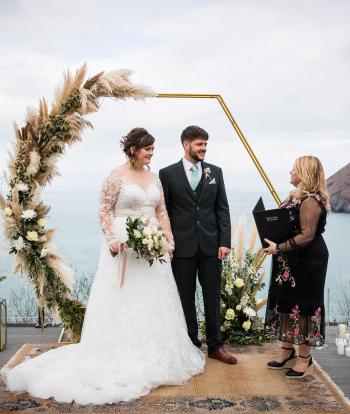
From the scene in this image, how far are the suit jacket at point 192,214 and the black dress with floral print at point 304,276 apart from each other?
57 centimetres

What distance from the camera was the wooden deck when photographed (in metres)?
4.89

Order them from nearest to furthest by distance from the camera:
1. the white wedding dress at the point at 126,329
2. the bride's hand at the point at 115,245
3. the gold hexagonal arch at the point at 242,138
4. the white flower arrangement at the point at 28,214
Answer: the white wedding dress at the point at 126,329, the bride's hand at the point at 115,245, the white flower arrangement at the point at 28,214, the gold hexagonal arch at the point at 242,138

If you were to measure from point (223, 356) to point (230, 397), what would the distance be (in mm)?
855

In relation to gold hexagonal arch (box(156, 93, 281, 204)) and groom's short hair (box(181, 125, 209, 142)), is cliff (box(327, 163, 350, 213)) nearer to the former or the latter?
gold hexagonal arch (box(156, 93, 281, 204))

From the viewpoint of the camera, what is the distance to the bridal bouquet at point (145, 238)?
14.5 feet

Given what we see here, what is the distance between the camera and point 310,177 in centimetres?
441

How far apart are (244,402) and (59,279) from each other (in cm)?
198

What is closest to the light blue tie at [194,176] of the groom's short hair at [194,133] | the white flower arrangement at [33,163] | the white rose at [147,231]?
the groom's short hair at [194,133]

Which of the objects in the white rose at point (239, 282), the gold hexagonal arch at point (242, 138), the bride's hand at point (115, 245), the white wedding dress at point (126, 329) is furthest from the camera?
the white rose at point (239, 282)

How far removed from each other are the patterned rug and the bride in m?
0.12

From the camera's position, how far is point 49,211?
536cm

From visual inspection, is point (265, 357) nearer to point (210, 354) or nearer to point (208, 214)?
point (210, 354)

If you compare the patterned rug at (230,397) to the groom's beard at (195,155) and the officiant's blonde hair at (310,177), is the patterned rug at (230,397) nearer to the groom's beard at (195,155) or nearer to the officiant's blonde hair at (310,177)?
the officiant's blonde hair at (310,177)

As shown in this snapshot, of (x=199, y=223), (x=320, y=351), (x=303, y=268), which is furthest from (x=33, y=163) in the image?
(x=320, y=351)
